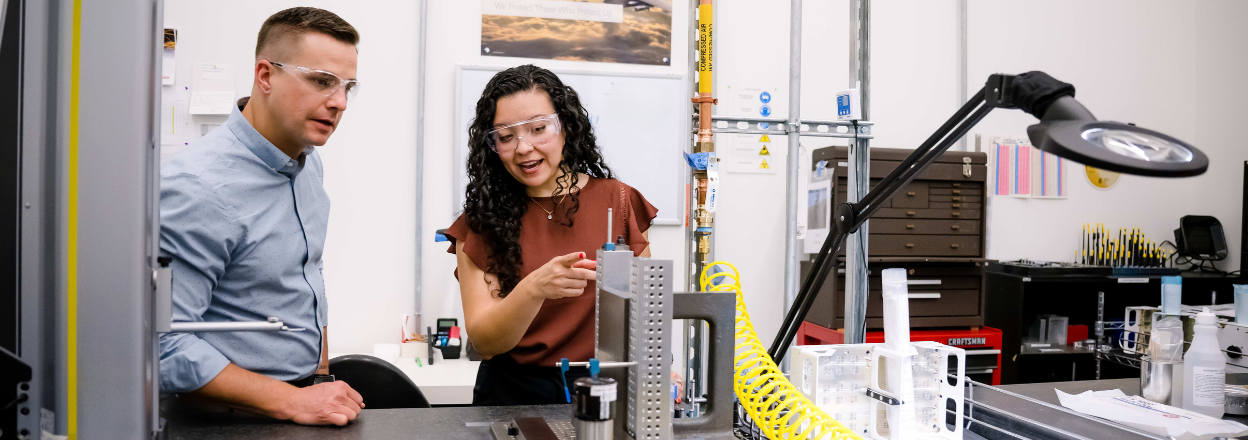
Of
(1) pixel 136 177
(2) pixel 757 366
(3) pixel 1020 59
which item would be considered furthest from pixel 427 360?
(3) pixel 1020 59

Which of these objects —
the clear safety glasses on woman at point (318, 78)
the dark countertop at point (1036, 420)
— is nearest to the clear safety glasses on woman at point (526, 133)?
the clear safety glasses on woman at point (318, 78)

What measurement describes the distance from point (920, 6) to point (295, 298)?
3.06 meters

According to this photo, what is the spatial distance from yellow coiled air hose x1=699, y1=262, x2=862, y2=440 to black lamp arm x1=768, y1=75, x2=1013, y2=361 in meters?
0.10

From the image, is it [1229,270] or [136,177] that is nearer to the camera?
[136,177]

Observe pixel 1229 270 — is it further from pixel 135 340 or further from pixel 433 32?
pixel 135 340

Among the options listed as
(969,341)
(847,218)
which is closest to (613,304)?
(847,218)

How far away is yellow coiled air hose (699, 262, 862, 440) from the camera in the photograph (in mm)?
1072

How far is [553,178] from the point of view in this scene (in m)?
1.68

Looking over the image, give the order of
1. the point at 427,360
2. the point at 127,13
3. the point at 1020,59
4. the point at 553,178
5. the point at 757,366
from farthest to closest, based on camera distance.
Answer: the point at 1020,59 → the point at 427,360 → the point at 553,178 → the point at 757,366 → the point at 127,13

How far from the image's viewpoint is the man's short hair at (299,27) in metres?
1.49

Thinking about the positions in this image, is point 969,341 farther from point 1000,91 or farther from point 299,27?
point 299,27

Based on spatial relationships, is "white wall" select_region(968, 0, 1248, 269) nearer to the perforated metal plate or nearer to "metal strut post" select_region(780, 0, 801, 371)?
"metal strut post" select_region(780, 0, 801, 371)

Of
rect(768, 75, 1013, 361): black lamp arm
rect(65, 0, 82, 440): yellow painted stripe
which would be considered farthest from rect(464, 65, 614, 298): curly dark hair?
rect(65, 0, 82, 440): yellow painted stripe

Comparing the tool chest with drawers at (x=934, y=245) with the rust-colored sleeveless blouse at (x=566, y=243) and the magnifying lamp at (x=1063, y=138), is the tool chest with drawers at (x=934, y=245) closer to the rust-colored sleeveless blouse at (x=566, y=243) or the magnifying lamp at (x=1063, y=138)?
the rust-colored sleeveless blouse at (x=566, y=243)
